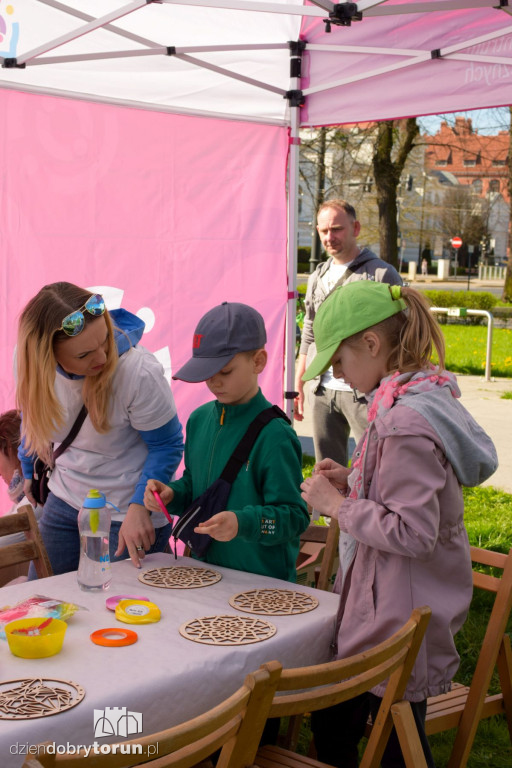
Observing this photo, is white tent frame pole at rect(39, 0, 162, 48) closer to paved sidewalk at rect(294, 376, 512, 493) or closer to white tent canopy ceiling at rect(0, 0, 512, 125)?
white tent canopy ceiling at rect(0, 0, 512, 125)

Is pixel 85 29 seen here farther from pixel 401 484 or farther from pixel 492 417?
pixel 492 417

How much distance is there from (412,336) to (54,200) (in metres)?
2.69

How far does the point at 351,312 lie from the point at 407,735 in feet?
3.23

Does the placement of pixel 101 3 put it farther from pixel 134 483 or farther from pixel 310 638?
pixel 310 638

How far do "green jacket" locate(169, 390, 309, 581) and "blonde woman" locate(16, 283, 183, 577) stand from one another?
17cm

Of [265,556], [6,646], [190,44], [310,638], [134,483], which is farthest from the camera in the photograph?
[190,44]

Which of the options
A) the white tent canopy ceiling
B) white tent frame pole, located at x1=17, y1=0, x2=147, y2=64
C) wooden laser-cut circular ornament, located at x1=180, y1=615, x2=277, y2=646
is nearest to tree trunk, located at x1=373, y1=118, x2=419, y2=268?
the white tent canopy ceiling

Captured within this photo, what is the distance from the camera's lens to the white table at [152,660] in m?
1.54

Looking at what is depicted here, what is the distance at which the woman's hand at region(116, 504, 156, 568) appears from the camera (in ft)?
8.06

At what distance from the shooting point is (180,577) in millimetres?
2318

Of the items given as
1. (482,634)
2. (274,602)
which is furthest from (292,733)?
(482,634)

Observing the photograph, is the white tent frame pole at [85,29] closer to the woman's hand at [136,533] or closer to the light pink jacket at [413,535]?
the woman's hand at [136,533]

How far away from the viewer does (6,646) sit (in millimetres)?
1832

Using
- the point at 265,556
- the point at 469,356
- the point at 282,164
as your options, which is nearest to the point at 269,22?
the point at 282,164
